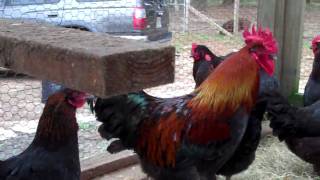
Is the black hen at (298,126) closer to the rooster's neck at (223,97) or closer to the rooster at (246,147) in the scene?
the rooster at (246,147)

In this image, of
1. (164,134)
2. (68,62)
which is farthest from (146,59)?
(164,134)

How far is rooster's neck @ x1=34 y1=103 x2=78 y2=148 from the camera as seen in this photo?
247cm

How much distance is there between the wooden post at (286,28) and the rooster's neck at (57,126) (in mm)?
2412

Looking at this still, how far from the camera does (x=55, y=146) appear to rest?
2488 millimetres

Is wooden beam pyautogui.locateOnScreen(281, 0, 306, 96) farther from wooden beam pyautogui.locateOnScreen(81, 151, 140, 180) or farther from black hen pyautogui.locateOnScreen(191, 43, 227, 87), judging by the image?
wooden beam pyautogui.locateOnScreen(81, 151, 140, 180)

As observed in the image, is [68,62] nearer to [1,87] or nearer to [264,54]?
[264,54]

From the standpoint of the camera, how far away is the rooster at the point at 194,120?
9.00ft

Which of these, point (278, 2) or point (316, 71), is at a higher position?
point (278, 2)

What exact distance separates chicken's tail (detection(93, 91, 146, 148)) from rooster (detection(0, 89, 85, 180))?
31 centimetres

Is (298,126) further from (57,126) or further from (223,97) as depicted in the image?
(57,126)

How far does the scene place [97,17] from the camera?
6.00 metres

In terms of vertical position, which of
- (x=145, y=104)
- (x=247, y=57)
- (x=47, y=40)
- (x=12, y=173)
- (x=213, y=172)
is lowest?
(x=213, y=172)

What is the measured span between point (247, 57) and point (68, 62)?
1.91 metres

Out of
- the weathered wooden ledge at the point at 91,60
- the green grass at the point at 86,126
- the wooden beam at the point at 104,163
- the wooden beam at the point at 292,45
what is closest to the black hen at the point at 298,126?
the wooden beam at the point at 292,45
